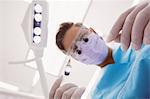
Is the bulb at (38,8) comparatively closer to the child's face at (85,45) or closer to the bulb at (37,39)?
the bulb at (37,39)

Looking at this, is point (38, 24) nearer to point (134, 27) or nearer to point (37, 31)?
point (37, 31)

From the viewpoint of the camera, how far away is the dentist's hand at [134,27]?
37 cm

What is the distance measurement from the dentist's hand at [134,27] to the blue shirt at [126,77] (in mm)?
105

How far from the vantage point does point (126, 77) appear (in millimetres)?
563

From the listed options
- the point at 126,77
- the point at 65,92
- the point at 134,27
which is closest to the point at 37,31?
the point at 65,92

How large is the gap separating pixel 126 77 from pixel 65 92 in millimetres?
211

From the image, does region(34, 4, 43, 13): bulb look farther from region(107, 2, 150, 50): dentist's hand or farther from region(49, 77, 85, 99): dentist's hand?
region(107, 2, 150, 50): dentist's hand

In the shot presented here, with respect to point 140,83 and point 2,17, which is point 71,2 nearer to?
point 2,17

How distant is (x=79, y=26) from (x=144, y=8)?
0.90 feet

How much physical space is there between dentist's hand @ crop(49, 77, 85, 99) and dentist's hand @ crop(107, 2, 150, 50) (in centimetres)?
34

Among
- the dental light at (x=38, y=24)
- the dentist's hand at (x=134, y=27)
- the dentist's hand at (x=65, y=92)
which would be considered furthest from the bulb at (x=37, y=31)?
the dentist's hand at (x=134, y=27)

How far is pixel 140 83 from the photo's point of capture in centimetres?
48

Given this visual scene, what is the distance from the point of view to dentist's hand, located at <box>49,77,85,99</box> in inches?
28.2

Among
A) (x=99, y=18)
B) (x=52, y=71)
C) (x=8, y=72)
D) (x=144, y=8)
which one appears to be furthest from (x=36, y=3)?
(x=8, y=72)
